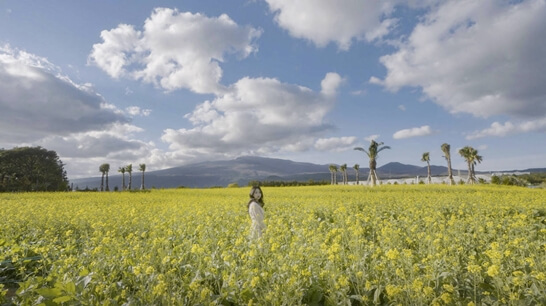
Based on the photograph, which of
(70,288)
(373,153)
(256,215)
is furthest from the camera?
(373,153)

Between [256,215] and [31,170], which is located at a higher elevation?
[31,170]

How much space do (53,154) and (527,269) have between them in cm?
8566

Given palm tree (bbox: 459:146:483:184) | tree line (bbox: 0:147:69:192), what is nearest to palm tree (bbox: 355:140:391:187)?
palm tree (bbox: 459:146:483:184)

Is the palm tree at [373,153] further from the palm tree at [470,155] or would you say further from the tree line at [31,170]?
the tree line at [31,170]

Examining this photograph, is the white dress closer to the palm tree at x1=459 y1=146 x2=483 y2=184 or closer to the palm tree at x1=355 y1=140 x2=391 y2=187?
the palm tree at x1=355 y1=140 x2=391 y2=187

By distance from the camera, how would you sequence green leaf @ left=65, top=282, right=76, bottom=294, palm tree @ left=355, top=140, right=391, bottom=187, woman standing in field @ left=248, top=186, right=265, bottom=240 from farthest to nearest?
palm tree @ left=355, top=140, right=391, bottom=187
woman standing in field @ left=248, top=186, right=265, bottom=240
green leaf @ left=65, top=282, right=76, bottom=294

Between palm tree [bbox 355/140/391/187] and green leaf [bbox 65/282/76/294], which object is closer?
green leaf [bbox 65/282/76/294]

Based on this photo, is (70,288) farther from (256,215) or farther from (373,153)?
(373,153)

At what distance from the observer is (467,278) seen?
15.9 feet

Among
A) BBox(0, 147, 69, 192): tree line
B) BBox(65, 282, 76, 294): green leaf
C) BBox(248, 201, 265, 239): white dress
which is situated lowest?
BBox(65, 282, 76, 294): green leaf

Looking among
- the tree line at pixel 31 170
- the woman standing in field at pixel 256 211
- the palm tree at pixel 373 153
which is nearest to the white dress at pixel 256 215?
the woman standing in field at pixel 256 211

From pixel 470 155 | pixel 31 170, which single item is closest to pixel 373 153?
pixel 470 155

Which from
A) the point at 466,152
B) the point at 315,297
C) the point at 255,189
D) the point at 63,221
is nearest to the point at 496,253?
the point at 315,297

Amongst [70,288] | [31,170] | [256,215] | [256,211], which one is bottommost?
[70,288]
